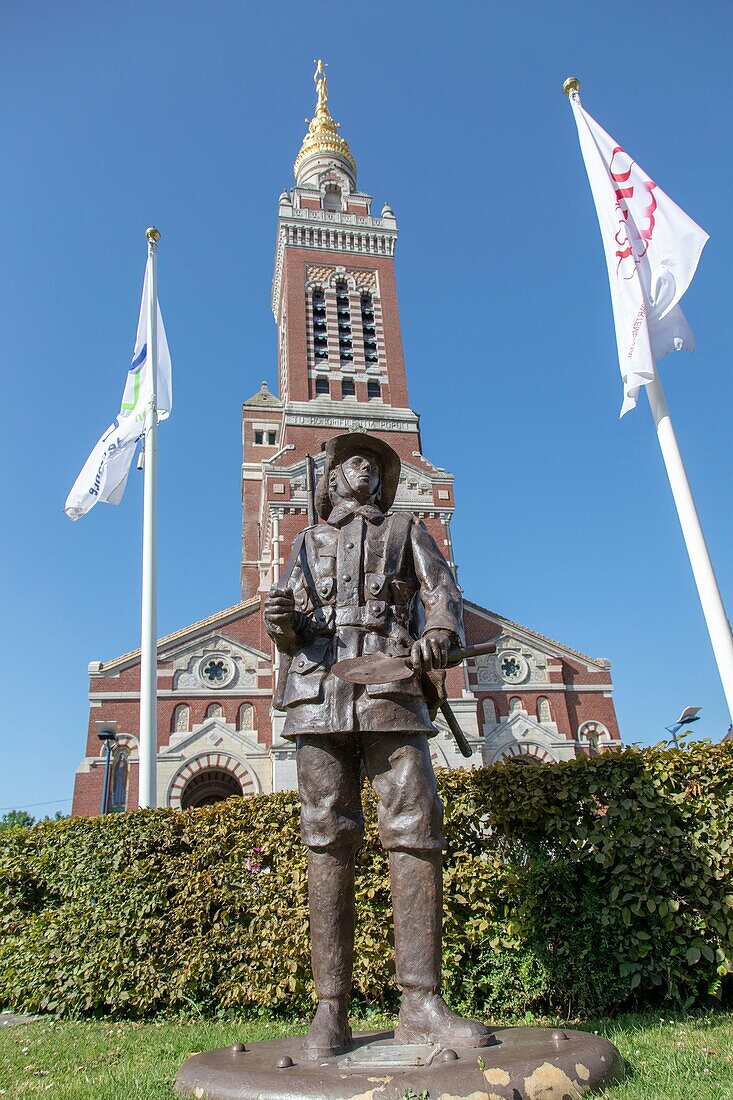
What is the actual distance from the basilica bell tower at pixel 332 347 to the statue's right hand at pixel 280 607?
20819 millimetres

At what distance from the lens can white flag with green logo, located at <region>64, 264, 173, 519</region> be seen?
41.2 feet

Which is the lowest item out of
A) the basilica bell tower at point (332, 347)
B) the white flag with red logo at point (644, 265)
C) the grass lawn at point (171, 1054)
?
the grass lawn at point (171, 1054)

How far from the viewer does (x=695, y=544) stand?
26.3 feet

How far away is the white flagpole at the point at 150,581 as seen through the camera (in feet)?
33.9

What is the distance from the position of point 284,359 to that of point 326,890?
101 ft

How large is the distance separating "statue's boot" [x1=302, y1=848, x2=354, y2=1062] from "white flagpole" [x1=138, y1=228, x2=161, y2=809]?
21.1 ft

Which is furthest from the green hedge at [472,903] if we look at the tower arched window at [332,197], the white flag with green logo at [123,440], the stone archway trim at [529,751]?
the tower arched window at [332,197]

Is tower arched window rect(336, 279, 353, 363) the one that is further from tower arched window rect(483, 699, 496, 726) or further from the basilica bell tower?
tower arched window rect(483, 699, 496, 726)

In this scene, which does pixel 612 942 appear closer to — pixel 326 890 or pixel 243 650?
pixel 326 890

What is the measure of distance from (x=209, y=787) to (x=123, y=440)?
663 inches

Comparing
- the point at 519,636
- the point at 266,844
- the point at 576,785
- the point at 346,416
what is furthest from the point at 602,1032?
the point at 346,416

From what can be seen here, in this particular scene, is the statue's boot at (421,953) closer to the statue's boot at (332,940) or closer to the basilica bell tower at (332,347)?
the statue's boot at (332,940)

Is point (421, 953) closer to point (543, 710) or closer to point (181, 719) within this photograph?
point (181, 719)

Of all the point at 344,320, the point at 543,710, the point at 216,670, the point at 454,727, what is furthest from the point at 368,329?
the point at 454,727
